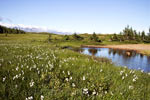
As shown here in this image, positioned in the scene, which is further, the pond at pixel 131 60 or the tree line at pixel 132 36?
the tree line at pixel 132 36

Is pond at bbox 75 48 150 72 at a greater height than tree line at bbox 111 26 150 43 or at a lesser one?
lesser

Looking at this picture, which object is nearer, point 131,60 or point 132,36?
point 131,60

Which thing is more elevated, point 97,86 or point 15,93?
point 15,93

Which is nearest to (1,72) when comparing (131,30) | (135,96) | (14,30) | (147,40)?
(135,96)

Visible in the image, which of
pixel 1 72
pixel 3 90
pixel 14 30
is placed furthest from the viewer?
pixel 14 30

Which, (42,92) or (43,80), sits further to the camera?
(43,80)

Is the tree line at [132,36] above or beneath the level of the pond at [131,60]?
above

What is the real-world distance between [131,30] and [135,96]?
116028 mm

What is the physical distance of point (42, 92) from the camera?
2941 millimetres

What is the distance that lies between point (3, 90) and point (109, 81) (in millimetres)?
3224

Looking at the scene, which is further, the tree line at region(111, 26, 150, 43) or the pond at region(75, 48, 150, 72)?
the tree line at region(111, 26, 150, 43)

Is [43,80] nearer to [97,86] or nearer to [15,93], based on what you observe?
[15,93]

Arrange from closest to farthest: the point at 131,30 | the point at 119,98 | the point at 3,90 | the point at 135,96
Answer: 1. the point at 3,90
2. the point at 119,98
3. the point at 135,96
4. the point at 131,30

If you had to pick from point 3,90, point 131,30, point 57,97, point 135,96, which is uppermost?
point 131,30
